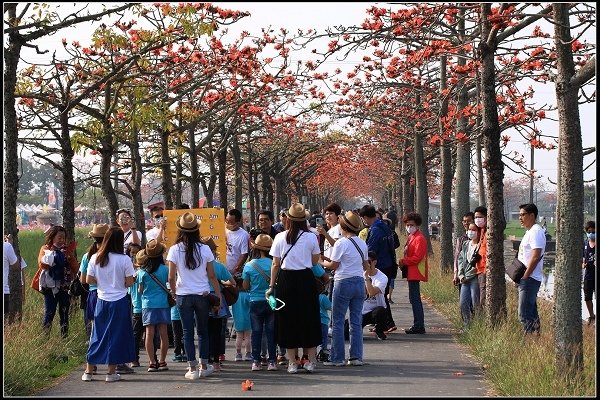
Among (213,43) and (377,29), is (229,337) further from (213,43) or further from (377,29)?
(213,43)

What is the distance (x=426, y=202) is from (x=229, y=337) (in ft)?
56.2

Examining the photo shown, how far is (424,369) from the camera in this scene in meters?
12.0

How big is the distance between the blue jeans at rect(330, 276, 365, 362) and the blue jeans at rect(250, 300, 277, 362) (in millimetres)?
680

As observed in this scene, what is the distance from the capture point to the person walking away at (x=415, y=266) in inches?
610

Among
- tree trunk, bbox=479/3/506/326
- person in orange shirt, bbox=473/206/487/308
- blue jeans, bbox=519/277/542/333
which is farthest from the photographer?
person in orange shirt, bbox=473/206/487/308

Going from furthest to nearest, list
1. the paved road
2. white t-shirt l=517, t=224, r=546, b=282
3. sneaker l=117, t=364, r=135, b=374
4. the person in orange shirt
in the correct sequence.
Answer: the person in orange shirt, white t-shirt l=517, t=224, r=546, b=282, sneaker l=117, t=364, r=135, b=374, the paved road

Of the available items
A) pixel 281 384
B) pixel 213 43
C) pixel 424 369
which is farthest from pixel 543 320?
pixel 213 43

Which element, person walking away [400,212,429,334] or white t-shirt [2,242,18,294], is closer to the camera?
white t-shirt [2,242,18,294]

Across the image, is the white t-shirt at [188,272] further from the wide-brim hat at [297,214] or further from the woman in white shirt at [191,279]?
the wide-brim hat at [297,214]

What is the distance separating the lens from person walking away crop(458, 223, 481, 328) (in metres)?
15.2

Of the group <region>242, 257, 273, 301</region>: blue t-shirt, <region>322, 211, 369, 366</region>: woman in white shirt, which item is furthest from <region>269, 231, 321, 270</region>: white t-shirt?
<region>322, 211, 369, 366</region>: woman in white shirt

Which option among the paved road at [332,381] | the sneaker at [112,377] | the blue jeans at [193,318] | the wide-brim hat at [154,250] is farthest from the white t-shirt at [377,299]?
the sneaker at [112,377]

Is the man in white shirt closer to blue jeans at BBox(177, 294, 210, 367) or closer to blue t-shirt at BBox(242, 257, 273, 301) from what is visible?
blue t-shirt at BBox(242, 257, 273, 301)

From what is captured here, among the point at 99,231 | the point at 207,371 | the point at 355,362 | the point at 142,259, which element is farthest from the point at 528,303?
the point at 99,231
